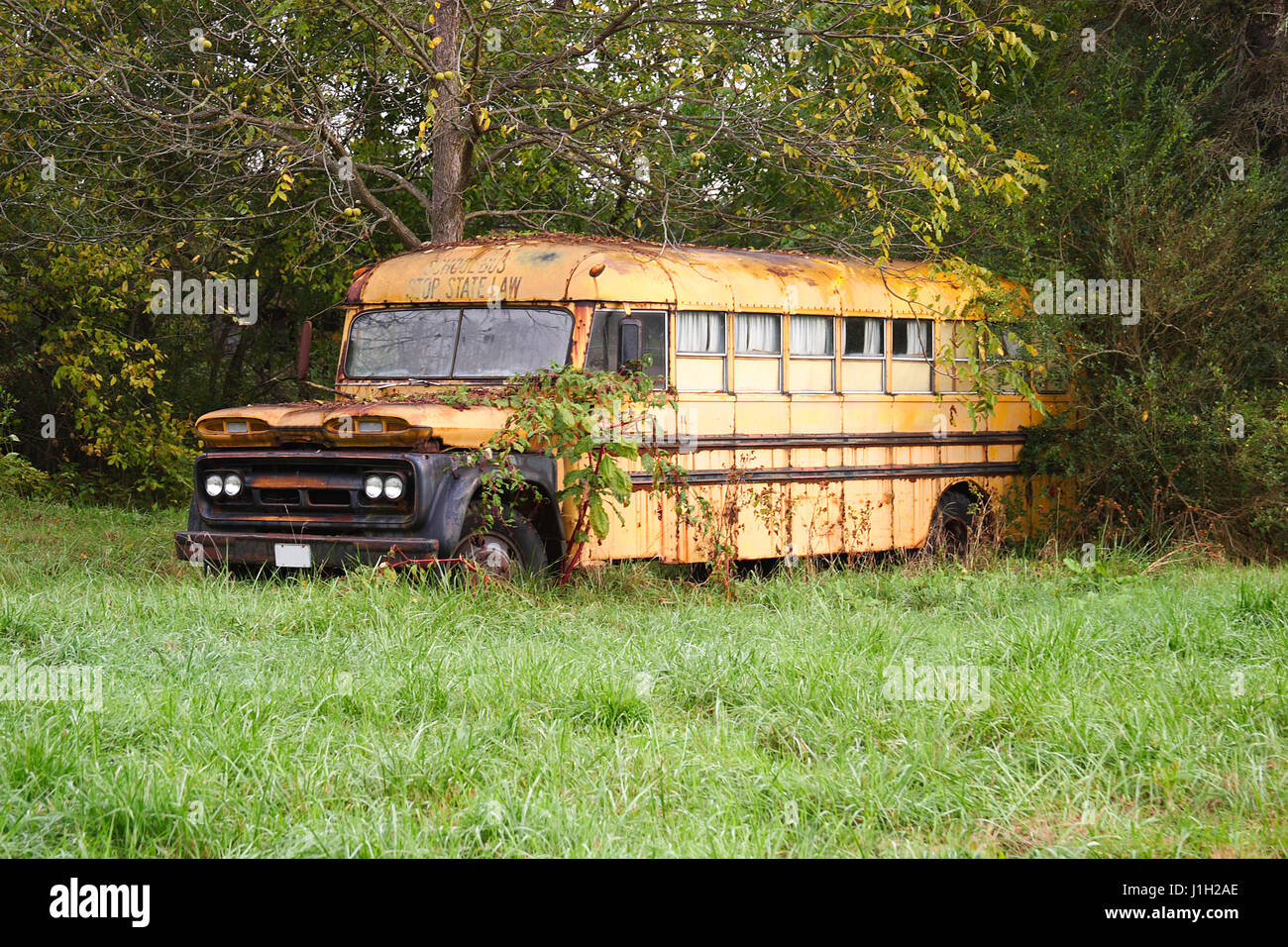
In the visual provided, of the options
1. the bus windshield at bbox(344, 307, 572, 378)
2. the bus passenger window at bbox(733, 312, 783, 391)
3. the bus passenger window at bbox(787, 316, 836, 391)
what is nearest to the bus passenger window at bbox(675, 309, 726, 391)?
the bus passenger window at bbox(733, 312, 783, 391)

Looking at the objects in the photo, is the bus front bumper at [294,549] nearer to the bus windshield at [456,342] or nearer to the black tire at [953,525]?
the bus windshield at [456,342]

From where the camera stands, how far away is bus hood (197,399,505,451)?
8.30 m

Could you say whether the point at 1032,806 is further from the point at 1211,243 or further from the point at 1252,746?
the point at 1211,243

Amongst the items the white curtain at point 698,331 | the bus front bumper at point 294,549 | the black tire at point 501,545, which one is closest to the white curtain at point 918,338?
the white curtain at point 698,331

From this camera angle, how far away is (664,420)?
967 centimetres

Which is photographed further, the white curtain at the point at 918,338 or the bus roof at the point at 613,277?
the white curtain at the point at 918,338

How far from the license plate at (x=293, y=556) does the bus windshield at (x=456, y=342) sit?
→ 1649mm

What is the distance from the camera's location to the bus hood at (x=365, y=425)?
8305 millimetres

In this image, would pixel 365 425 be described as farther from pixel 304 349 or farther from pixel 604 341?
pixel 304 349

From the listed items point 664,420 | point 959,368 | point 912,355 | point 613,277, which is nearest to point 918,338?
point 912,355

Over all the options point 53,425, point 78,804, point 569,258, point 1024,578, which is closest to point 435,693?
point 78,804

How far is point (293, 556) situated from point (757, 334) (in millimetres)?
3952

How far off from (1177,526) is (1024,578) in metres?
2.97

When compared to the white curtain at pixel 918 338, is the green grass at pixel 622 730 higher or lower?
lower
